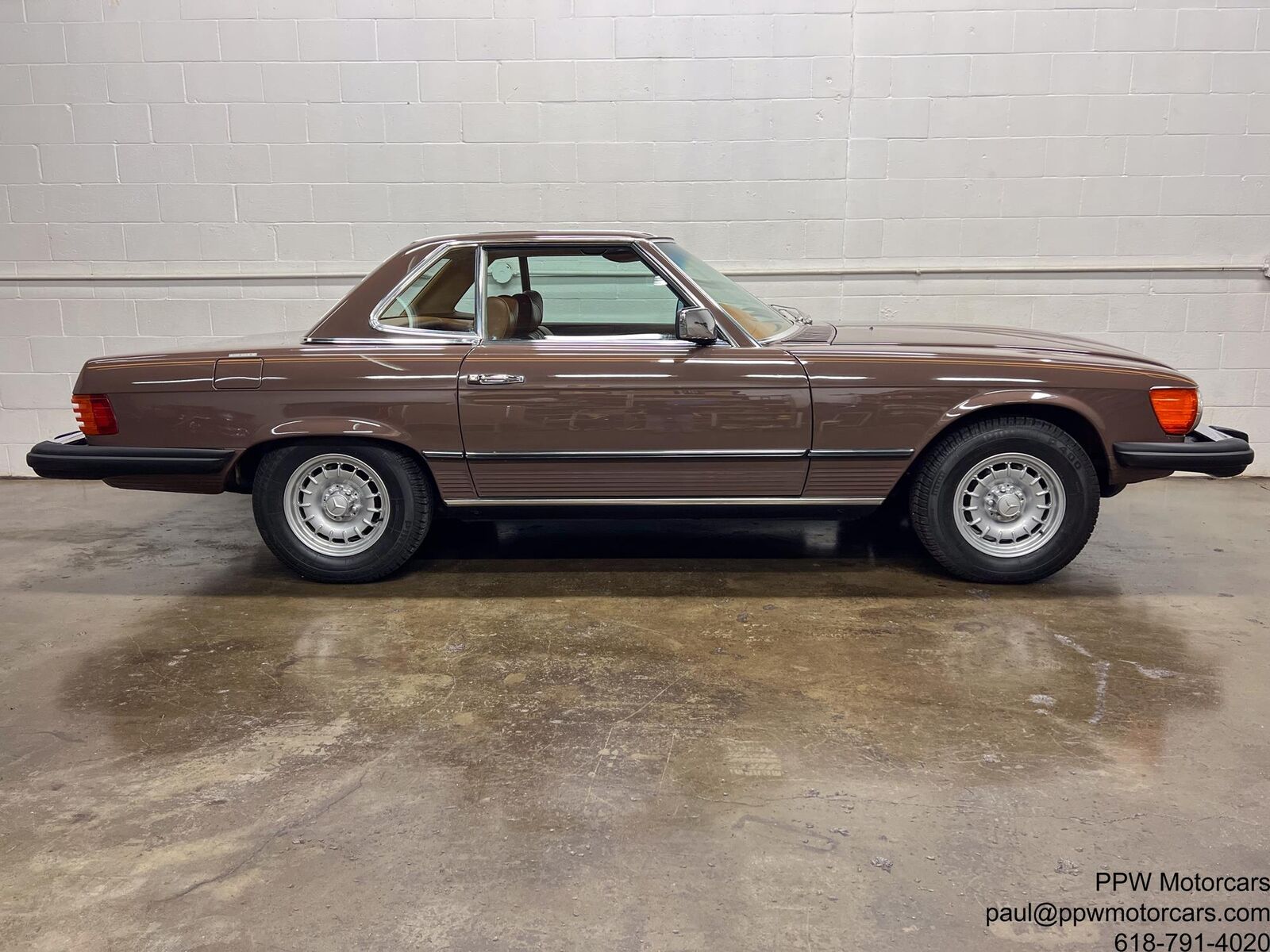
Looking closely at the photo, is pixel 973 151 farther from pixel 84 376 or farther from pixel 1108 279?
pixel 84 376

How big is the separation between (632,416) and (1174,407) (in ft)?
7.65

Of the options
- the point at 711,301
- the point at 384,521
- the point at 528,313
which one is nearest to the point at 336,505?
the point at 384,521

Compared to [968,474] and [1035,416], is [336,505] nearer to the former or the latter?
[968,474]

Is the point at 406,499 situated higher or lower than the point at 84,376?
lower

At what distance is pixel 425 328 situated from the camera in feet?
13.8

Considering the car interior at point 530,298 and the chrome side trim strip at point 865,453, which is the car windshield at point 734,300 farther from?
the chrome side trim strip at point 865,453

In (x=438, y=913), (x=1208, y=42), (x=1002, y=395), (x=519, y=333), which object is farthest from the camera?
(x=1208, y=42)

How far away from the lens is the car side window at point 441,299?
4.19 metres

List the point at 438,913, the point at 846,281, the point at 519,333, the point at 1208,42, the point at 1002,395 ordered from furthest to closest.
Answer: the point at 846,281 → the point at 1208,42 → the point at 519,333 → the point at 1002,395 → the point at 438,913

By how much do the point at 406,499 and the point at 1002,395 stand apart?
2641mm

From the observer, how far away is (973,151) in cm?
623

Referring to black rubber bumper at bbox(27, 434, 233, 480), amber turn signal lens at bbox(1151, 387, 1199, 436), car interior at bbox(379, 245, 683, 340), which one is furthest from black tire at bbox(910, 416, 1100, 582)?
black rubber bumper at bbox(27, 434, 233, 480)

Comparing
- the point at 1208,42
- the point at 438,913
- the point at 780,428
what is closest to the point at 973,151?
the point at 1208,42

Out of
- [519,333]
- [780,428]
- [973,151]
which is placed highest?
[973,151]
